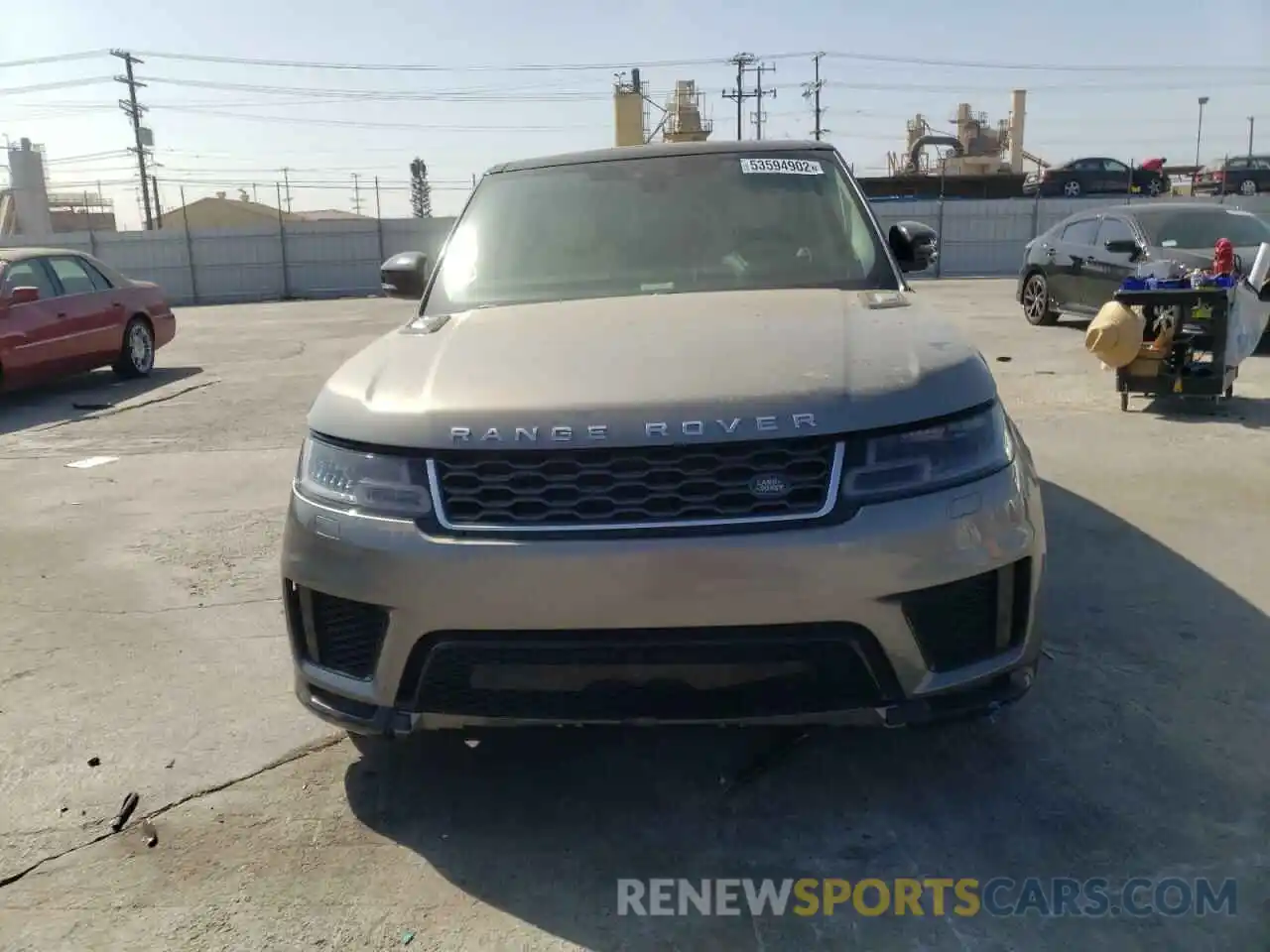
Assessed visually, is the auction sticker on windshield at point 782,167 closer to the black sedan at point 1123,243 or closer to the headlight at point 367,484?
the headlight at point 367,484

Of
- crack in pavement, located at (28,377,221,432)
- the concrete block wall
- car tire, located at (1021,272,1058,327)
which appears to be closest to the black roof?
crack in pavement, located at (28,377,221,432)

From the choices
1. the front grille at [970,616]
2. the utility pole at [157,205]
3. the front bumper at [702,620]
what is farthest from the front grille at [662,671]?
the utility pole at [157,205]

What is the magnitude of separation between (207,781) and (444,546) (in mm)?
1297

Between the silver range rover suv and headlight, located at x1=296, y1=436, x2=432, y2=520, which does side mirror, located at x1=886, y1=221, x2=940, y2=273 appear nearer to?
the silver range rover suv

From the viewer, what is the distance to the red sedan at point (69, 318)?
9.48 m

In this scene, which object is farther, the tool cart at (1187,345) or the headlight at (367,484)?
the tool cart at (1187,345)

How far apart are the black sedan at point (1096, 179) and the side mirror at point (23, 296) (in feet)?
114

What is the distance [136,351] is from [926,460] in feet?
36.0

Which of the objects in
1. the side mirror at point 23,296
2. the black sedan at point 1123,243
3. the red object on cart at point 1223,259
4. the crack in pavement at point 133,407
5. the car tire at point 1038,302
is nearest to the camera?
the red object on cart at point 1223,259

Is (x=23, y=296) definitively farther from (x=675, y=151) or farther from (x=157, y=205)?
(x=157, y=205)

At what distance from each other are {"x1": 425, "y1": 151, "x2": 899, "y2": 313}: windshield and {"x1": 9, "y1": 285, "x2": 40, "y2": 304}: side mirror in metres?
7.42

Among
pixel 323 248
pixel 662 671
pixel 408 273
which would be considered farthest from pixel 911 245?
pixel 323 248

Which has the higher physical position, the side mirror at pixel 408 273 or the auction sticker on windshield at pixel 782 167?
the auction sticker on windshield at pixel 782 167

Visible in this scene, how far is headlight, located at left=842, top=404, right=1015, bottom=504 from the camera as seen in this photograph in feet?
7.51
